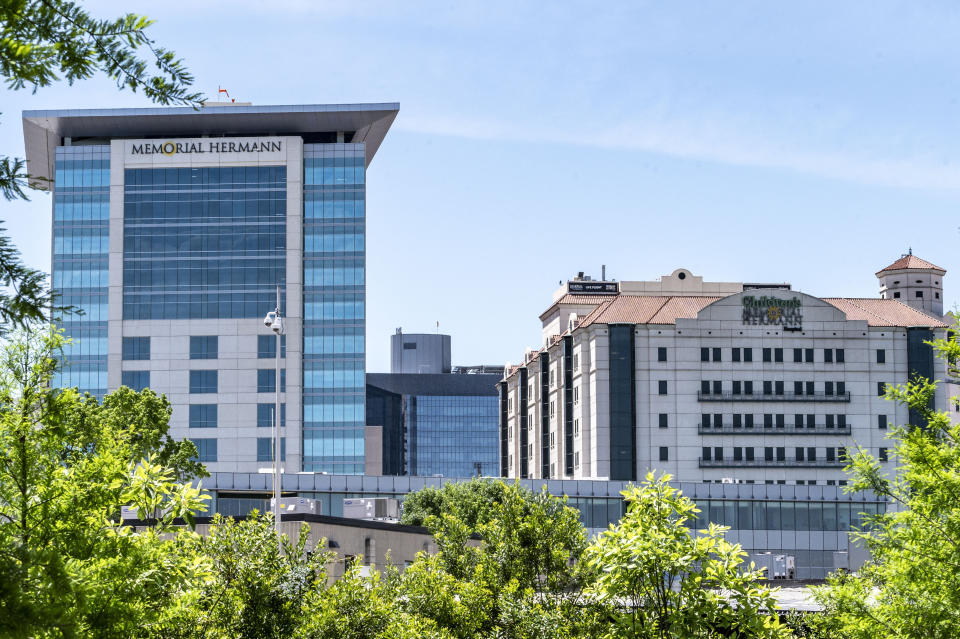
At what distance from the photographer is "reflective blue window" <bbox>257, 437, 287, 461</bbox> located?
146 meters

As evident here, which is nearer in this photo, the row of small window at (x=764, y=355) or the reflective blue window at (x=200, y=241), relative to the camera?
the row of small window at (x=764, y=355)

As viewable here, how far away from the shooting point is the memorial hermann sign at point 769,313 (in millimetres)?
142375

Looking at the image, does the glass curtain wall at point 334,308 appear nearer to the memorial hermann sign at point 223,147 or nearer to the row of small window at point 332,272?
the row of small window at point 332,272

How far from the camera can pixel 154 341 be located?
149500mm

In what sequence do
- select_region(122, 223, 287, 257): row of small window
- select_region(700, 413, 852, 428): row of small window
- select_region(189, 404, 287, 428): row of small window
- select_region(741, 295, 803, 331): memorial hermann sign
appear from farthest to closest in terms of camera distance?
select_region(122, 223, 287, 257): row of small window
select_region(189, 404, 287, 428): row of small window
select_region(741, 295, 803, 331): memorial hermann sign
select_region(700, 413, 852, 428): row of small window

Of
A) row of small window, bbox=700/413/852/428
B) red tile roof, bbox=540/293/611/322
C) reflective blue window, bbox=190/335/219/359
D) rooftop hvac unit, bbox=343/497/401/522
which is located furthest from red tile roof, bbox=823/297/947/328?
reflective blue window, bbox=190/335/219/359

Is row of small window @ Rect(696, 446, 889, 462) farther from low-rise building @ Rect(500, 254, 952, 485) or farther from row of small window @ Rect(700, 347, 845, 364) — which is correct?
row of small window @ Rect(700, 347, 845, 364)

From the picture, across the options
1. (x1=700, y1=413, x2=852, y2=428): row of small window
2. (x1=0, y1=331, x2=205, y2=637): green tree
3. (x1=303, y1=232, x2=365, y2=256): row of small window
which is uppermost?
(x1=303, y1=232, x2=365, y2=256): row of small window

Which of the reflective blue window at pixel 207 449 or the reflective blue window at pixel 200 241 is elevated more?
the reflective blue window at pixel 200 241

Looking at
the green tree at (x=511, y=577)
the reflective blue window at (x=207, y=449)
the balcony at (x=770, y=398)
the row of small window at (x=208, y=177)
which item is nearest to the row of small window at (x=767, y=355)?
the balcony at (x=770, y=398)

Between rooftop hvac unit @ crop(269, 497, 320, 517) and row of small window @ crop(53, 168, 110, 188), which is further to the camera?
row of small window @ crop(53, 168, 110, 188)

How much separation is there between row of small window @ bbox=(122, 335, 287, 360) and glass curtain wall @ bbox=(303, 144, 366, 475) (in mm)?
4377

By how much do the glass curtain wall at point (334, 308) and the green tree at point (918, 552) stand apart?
115 meters

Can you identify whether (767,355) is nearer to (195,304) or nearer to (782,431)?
(782,431)
